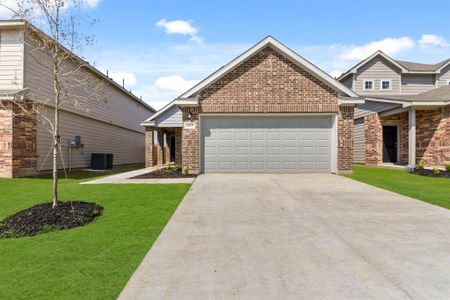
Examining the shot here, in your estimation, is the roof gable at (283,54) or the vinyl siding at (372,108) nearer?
the roof gable at (283,54)

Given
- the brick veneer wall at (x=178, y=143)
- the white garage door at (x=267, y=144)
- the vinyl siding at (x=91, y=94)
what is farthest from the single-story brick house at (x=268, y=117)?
the brick veneer wall at (x=178, y=143)

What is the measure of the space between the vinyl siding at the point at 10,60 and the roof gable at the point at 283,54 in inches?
290

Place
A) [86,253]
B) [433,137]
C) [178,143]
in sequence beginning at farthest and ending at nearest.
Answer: [178,143], [433,137], [86,253]

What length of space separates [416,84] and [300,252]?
22465 millimetres

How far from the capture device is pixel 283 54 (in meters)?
11.6

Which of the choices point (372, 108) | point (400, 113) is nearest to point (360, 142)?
point (372, 108)

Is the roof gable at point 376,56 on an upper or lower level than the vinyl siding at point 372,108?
upper

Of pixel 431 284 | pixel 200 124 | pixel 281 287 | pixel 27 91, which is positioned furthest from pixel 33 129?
pixel 431 284

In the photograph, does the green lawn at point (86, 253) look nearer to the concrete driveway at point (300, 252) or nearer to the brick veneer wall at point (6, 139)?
the concrete driveway at point (300, 252)

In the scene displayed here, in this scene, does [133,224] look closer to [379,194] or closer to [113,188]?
[113,188]

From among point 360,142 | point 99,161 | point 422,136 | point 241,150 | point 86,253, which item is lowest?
point 86,253

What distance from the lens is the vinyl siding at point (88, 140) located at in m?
13.1

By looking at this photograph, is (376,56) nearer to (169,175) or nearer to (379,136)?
(379,136)

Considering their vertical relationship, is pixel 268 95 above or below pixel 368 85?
below
